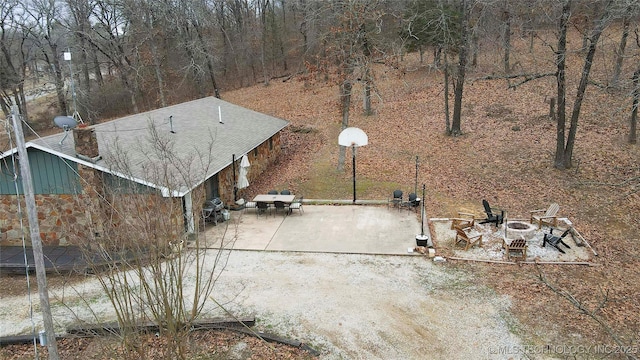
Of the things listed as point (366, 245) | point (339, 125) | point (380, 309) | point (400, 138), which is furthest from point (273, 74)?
point (380, 309)

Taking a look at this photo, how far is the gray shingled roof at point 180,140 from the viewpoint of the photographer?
11750 mm

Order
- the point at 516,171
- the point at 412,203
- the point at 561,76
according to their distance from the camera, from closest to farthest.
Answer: the point at 412,203
the point at 561,76
the point at 516,171

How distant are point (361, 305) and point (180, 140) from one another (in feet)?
31.0

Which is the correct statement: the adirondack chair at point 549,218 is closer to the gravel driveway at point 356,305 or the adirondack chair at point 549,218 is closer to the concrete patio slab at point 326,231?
the concrete patio slab at point 326,231

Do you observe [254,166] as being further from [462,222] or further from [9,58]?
[9,58]

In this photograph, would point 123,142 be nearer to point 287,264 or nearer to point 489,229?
point 287,264

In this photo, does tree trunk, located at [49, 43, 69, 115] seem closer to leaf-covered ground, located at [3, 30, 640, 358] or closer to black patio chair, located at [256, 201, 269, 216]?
leaf-covered ground, located at [3, 30, 640, 358]

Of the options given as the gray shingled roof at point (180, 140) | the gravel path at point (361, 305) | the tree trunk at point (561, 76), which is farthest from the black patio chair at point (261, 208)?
the tree trunk at point (561, 76)

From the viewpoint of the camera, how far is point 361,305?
10.0m

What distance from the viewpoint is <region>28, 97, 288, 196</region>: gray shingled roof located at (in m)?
11.8

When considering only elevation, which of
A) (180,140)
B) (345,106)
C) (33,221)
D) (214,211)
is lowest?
(214,211)

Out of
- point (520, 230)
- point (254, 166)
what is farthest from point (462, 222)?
point (254, 166)

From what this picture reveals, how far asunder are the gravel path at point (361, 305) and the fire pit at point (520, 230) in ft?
9.17

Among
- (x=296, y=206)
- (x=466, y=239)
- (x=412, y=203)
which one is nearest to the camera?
(x=466, y=239)
